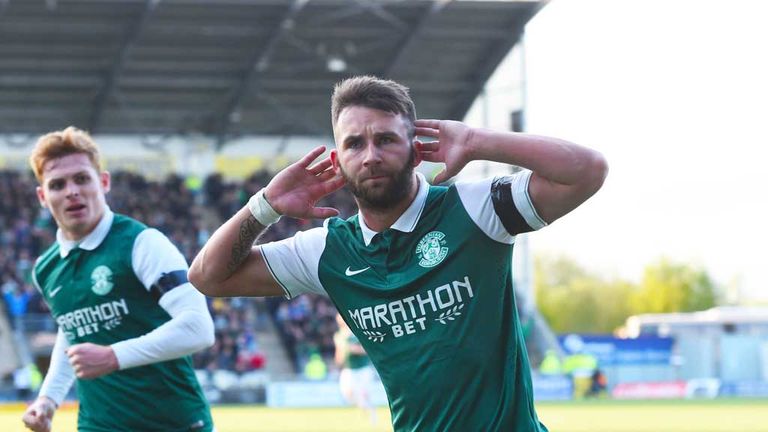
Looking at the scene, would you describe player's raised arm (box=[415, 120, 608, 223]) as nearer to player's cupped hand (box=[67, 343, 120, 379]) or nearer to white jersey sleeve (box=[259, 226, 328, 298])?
white jersey sleeve (box=[259, 226, 328, 298])

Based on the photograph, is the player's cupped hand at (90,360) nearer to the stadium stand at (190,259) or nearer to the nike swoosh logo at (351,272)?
the nike swoosh logo at (351,272)

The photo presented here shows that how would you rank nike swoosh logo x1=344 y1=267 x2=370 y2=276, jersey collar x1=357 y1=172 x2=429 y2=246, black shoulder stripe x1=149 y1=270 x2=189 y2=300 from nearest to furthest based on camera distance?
jersey collar x1=357 y1=172 x2=429 y2=246
nike swoosh logo x1=344 y1=267 x2=370 y2=276
black shoulder stripe x1=149 y1=270 x2=189 y2=300

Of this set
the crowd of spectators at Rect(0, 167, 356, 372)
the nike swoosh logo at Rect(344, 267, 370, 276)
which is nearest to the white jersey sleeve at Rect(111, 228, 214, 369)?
the nike swoosh logo at Rect(344, 267, 370, 276)

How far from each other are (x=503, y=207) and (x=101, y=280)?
2980 millimetres

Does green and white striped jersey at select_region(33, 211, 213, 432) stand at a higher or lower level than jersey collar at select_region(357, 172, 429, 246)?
lower

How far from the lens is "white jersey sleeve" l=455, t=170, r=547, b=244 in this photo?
5.04 m

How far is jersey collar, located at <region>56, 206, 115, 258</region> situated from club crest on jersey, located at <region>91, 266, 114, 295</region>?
0.18 meters

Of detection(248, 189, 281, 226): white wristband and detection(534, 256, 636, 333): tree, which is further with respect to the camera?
detection(534, 256, 636, 333): tree

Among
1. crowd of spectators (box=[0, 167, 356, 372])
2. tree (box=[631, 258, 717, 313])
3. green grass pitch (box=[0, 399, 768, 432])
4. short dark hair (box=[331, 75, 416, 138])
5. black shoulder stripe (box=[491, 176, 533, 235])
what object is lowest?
green grass pitch (box=[0, 399, 768, 432])

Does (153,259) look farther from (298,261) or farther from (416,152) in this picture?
(416,152)

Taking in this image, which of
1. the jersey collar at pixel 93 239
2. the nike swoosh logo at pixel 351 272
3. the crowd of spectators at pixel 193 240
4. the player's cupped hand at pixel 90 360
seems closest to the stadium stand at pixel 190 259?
the crowd of spectators at pixel 193 240

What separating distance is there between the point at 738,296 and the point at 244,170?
300 feet

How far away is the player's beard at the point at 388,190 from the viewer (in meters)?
5.07

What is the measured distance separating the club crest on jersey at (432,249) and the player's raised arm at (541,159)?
0.29m
